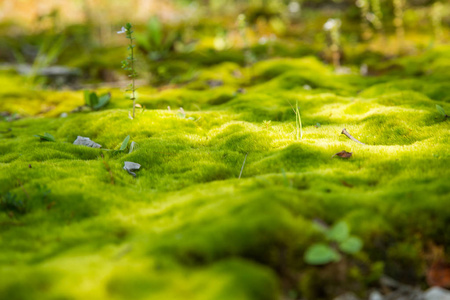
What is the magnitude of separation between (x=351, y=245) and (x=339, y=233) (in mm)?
119

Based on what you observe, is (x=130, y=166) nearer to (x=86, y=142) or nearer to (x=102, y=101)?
(x=86, y=142)

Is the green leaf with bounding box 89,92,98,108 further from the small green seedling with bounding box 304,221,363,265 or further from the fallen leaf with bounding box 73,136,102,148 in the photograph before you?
the small green seedling with bounding box 304,221,363,265

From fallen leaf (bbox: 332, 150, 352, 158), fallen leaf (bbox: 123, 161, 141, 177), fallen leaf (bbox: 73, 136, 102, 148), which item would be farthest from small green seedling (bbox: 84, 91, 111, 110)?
fallen leaf (bbox: 332, 150, 352, 158)

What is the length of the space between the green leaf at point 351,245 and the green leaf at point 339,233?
0.03 m

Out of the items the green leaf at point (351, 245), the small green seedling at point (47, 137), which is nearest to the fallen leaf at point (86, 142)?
the small green seedling at point (47, 137)

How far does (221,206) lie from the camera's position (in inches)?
108

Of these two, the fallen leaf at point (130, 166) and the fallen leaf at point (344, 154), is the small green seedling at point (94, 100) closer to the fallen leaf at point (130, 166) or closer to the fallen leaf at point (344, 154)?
the fallen leaf at point (130, 166)

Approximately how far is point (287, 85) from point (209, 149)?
5.12 metres

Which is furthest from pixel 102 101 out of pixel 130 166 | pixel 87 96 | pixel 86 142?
pixel 130 166

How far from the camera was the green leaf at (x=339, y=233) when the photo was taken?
2285mm

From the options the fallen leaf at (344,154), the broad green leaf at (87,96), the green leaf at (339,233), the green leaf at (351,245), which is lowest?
the fallen leaf at (344,154)

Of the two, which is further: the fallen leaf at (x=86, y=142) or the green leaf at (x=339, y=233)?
the fallen leaf at (x=86, y=142)

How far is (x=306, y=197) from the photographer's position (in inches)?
110

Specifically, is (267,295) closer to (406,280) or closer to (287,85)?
(406,280)
